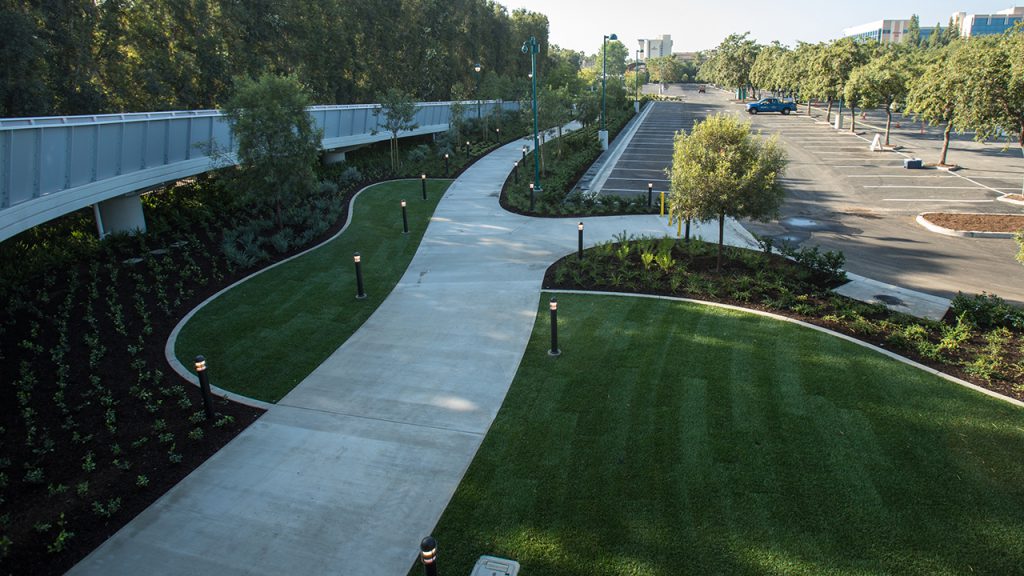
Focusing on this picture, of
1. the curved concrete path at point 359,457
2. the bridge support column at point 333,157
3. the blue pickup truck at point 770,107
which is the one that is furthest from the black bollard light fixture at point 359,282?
the blue pickup truck at point 770,107

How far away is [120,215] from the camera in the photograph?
15.3m

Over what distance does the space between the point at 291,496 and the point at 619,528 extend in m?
3.80

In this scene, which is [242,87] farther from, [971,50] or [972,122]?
[971,50]

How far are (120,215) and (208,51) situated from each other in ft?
51.9

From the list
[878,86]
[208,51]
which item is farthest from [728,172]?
[878,86]

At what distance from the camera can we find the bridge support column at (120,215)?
49.8ft

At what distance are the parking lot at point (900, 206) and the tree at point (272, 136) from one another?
1405 centimetres

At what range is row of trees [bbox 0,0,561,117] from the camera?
19.5 m

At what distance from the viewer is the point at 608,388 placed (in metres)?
8.88

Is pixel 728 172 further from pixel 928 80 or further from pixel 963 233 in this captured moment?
pixel 928 80

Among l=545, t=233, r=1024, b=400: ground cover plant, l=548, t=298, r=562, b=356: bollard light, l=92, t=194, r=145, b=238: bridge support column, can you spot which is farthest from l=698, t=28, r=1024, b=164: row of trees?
l=92, t=194, r=145, b=238: bridge support column

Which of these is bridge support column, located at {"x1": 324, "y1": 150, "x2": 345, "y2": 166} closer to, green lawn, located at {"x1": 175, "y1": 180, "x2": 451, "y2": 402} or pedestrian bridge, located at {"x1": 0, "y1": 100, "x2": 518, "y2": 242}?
pedestrian bridge, located at {"x1": 0, "y1": 100, "x2": 518, "y2": 242}

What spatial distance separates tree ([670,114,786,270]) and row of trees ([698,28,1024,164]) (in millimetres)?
15528

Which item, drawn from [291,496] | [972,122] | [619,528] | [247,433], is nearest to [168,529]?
[291,496]
